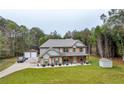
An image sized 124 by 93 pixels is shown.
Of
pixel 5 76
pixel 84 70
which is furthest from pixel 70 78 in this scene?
pixel 5 76

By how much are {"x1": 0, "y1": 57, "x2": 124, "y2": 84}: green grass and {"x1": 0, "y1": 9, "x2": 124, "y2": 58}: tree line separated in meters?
0.24

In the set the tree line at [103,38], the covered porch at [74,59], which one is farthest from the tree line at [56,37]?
the covered porch at [74,59]

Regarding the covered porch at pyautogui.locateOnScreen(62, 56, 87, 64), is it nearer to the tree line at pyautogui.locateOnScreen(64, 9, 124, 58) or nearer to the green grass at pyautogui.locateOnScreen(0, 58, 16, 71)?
the tree line at pyautogui.locateOnScreen(64, 9, 124, 58)

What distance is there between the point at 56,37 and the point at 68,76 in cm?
59

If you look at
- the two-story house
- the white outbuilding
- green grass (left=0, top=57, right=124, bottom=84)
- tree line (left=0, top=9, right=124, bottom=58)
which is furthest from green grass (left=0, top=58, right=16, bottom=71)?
the white outbuilding

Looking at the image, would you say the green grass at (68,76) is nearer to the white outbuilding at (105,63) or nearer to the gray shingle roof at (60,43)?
the white outbuilding at (105,63)

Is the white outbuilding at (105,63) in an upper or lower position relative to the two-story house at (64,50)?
lower

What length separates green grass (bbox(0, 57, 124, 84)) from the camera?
167 inches

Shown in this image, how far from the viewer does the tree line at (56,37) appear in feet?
14.4

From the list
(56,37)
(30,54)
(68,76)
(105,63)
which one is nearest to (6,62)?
(30,54)

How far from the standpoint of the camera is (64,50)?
4387 millimetres

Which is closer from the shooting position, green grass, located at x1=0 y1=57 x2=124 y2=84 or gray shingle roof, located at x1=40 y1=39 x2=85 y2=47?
green grass, located at x1=0 y1=57 x2=124 y2=84

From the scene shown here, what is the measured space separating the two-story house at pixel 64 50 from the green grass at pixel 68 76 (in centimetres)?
13
